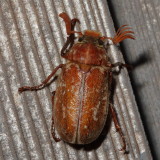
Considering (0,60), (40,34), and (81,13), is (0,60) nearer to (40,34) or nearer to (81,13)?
(40,34)

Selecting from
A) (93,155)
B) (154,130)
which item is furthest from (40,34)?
(154,130)

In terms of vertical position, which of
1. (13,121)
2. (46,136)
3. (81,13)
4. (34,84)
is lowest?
(46,136)

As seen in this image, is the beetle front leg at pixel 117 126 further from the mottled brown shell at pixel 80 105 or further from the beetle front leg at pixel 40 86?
the beetle front leg at pixel 40 86

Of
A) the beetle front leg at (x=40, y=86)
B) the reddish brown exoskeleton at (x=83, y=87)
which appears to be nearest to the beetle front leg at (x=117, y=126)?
the reddish brown exoskeleton at (x=83, y=87)

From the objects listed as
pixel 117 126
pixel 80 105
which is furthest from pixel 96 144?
pixel 80 105

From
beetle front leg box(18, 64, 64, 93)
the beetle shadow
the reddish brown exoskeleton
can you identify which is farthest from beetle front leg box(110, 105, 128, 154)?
beetle front leg box(18, 64, 64, 93)

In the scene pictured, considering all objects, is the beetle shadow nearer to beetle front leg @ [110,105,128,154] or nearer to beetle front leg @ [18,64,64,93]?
beetle front leg @ [110,105,128,154]

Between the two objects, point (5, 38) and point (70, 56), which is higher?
point (5, 38)

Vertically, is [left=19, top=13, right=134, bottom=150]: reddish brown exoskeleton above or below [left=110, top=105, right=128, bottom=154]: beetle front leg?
above

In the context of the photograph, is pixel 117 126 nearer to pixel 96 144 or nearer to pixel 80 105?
pixel 96 144
